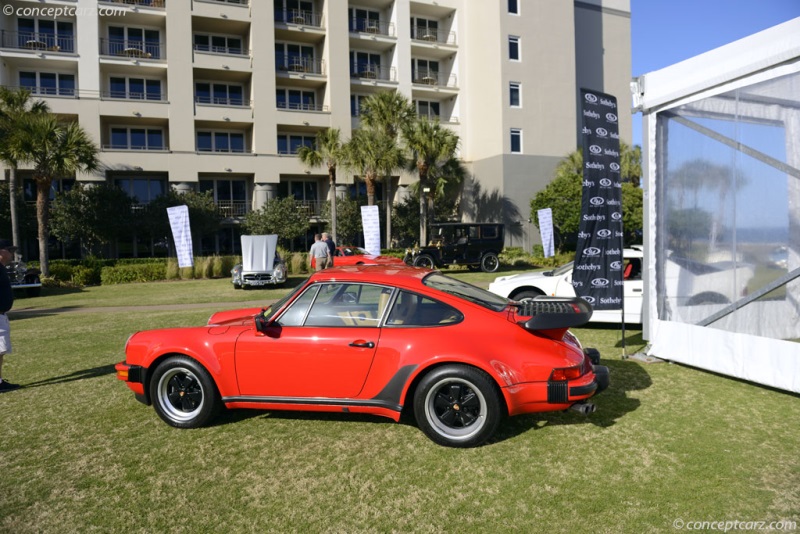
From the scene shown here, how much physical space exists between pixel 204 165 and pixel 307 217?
6.68m

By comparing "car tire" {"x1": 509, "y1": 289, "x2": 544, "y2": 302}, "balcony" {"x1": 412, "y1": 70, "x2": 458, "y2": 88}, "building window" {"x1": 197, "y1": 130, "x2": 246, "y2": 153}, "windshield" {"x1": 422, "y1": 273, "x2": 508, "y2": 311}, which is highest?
"balcony" {"x1": 412, "y1": 70, "x2": 458, "y2": 88}

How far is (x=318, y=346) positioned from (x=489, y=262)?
71.6 feet

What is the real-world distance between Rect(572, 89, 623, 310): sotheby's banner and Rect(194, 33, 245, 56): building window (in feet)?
101

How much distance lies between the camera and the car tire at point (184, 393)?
4.62m

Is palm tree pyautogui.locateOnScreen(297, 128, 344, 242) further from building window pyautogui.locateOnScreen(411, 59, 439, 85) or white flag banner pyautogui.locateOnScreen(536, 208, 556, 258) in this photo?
white flag banner pyautogui.locateOnScreen(536, 208, 556, 258)

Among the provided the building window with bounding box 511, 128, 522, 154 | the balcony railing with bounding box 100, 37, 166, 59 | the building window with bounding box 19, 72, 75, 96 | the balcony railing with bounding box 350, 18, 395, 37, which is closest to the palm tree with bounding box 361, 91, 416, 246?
the balcony railing with bounding box 350, 18, 395, 37

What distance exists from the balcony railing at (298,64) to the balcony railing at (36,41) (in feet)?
38.3

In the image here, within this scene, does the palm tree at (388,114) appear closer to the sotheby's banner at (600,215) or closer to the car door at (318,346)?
the sotheby's banner at (600,215)

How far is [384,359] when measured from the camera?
424 cm

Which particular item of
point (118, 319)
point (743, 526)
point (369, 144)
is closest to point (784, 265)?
point (743, 526)

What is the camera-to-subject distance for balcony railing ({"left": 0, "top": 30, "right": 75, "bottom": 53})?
1199 inches

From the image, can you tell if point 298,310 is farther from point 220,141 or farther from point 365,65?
point 365,65

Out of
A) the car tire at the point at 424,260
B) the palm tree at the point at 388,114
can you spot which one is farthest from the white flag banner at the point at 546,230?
the palm tree at the point at 388,114

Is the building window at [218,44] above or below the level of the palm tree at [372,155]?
above
